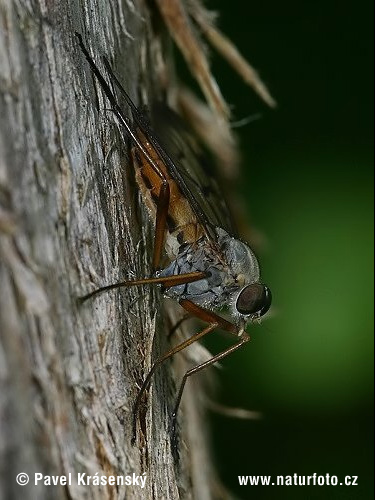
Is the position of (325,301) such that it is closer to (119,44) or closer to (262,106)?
(262,106)

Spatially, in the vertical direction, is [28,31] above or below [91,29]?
below

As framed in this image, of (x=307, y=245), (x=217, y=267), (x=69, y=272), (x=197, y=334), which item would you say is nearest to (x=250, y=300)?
(x=217, y=267)

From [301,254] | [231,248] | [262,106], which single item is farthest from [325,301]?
[231,248]

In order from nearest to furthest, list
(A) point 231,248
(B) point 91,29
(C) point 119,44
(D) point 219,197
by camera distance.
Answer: (B) point 91,29 < (C) point 119,44 < (A) point 231,248 < (D) point 219,197

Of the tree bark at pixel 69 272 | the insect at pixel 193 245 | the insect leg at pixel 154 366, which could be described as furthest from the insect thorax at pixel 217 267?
the tree bark at pixel 69 272

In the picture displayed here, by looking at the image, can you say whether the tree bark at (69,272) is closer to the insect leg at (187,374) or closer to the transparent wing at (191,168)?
the insect leg at (187,374)

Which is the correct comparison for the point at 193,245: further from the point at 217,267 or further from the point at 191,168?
the point at 191,168
